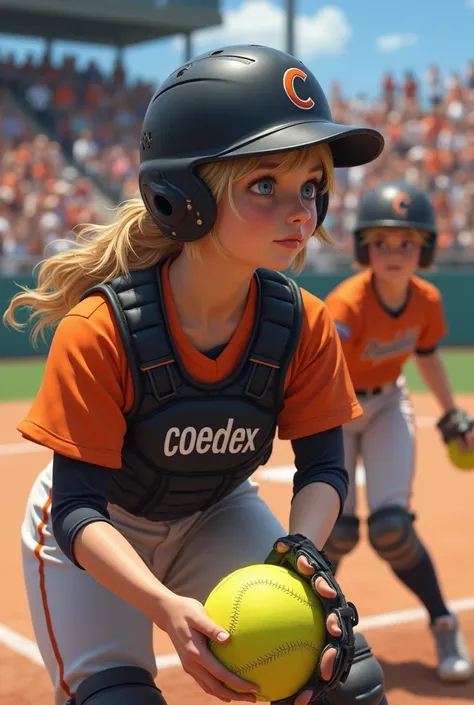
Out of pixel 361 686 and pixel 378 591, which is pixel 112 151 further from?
pixel 361 686

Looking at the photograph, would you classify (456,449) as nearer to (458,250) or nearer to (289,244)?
(289,244)

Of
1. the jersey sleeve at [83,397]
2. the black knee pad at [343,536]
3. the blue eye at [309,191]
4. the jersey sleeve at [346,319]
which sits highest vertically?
the blue eye at [309,191]

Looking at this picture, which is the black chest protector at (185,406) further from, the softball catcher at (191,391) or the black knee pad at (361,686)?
the black knee pad at (361,686)

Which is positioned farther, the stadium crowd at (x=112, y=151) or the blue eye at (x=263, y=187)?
the stadium crowd at (x=112, y=151)

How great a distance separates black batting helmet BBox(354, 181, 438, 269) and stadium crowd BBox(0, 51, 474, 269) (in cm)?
1139

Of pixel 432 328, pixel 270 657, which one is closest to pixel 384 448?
pixel 432 328

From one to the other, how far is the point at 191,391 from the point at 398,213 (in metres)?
2.45

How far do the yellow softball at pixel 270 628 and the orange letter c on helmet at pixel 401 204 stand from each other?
278 cm

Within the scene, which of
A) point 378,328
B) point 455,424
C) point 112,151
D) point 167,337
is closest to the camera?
point 167,337

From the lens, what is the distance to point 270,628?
7.58 feet

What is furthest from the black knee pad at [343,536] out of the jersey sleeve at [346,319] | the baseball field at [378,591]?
the jersey sleeve at [346,319]

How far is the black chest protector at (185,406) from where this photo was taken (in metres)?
2.62

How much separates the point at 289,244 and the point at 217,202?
212mm

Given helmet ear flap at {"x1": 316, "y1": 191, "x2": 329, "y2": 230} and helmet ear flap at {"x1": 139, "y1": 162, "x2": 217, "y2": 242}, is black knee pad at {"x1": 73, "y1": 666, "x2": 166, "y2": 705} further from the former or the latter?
helmet ear flap at {"x1": 316, "y1": 191, "x2": 329, "y2": 230}
